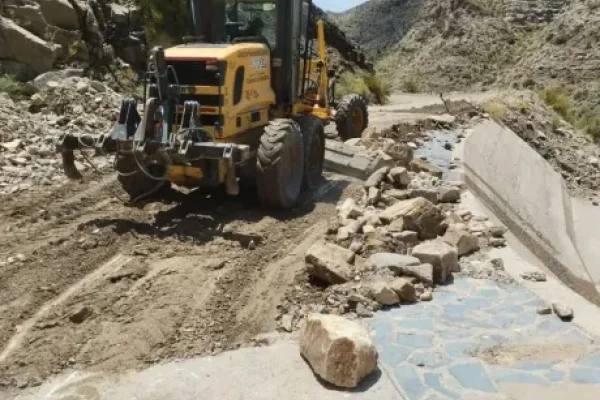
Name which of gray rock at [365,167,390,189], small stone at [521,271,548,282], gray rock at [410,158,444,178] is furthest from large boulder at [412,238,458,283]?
gray rock at [410,158,444,178]

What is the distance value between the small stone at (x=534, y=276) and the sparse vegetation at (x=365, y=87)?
57.9 feet

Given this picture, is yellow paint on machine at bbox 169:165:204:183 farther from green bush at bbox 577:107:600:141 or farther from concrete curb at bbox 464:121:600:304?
green bush at bbox 577:107:600:141

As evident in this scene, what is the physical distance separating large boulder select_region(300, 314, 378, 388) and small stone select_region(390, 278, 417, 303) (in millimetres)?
1232

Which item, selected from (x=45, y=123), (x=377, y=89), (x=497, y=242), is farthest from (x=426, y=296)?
(x=377, y=89)

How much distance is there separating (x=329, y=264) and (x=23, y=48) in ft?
33.1

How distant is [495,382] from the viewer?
4836mm

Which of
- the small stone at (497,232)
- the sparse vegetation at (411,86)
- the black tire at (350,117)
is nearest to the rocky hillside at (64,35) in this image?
the black tire at (350,117)

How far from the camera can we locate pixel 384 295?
5.94 metres

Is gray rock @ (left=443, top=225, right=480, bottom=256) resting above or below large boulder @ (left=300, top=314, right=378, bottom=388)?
below

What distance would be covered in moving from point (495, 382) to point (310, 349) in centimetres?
132

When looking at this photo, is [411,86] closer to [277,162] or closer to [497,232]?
[497,232]

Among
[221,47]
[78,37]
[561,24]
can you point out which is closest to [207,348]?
[221,47]

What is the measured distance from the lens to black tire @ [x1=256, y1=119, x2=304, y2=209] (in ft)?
26.5

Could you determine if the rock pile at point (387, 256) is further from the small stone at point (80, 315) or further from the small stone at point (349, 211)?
the small stone at point (80, 315)
